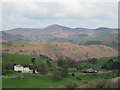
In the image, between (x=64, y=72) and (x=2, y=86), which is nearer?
(x=2, y=86)

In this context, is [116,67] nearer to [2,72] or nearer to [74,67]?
[74,67]

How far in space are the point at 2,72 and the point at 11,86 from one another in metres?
18.6

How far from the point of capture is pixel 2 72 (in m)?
74.3

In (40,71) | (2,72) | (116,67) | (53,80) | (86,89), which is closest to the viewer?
(86,89)

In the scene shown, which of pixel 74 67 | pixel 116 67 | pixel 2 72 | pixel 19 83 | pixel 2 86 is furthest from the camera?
pixel 74 67

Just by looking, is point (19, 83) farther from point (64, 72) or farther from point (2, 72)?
point (64, 72)

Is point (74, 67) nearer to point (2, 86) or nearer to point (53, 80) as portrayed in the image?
point (53, 80)

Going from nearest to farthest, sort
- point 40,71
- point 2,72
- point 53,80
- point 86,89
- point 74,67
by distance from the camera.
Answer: point 86,89 < point 53,80 < point 2,72 < point 40,71 < point 74,67

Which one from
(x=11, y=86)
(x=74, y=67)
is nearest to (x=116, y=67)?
(x=74, y=67)

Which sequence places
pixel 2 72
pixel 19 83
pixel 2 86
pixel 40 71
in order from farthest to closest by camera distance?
1. pixel 40 71
2. pixel 2 72
3. pixel 19 83
4. pixel 2 86

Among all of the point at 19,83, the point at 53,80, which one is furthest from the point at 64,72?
the point at 19,83

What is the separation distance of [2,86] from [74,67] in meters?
61.6

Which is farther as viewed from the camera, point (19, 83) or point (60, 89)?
point (19, 83)

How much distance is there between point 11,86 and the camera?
57.3m
